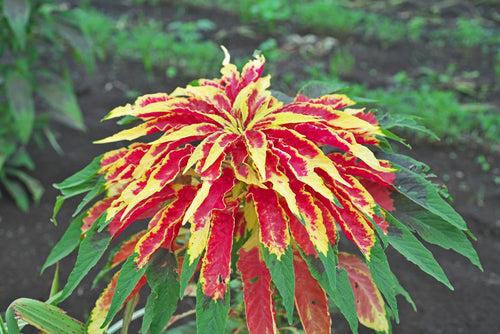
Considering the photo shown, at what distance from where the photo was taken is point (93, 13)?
14.6 feet

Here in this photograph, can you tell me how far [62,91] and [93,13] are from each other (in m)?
1.93

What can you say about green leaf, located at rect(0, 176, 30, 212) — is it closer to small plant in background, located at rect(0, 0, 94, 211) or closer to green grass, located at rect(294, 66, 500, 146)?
small plant in background, located at rect(0, 0, 94, 211)

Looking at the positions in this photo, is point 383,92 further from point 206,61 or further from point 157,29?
point 157,29

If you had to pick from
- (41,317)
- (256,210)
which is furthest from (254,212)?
(41,317)

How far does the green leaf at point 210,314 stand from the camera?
1051 millimetres

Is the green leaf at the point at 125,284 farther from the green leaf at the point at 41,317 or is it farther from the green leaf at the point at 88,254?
the green leaf at the point at 41,317

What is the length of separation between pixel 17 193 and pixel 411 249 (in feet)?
6.27

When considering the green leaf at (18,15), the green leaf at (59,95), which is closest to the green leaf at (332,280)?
the green leaf at (18,15)

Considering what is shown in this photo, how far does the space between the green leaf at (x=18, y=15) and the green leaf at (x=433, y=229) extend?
1.55 m

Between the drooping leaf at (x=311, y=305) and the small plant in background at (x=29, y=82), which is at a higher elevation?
the drooping leaf at (x=311, y=305)

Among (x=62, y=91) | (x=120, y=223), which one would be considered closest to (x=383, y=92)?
(x=62, y=91)

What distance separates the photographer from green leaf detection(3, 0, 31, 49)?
2.32 m

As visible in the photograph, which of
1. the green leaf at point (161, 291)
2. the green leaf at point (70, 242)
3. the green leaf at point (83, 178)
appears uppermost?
the green leaf at point (83, 178)

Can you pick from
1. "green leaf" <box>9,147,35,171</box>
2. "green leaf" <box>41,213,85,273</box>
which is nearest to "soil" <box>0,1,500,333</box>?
"green leaf" <box>9,147,35,171</box>
